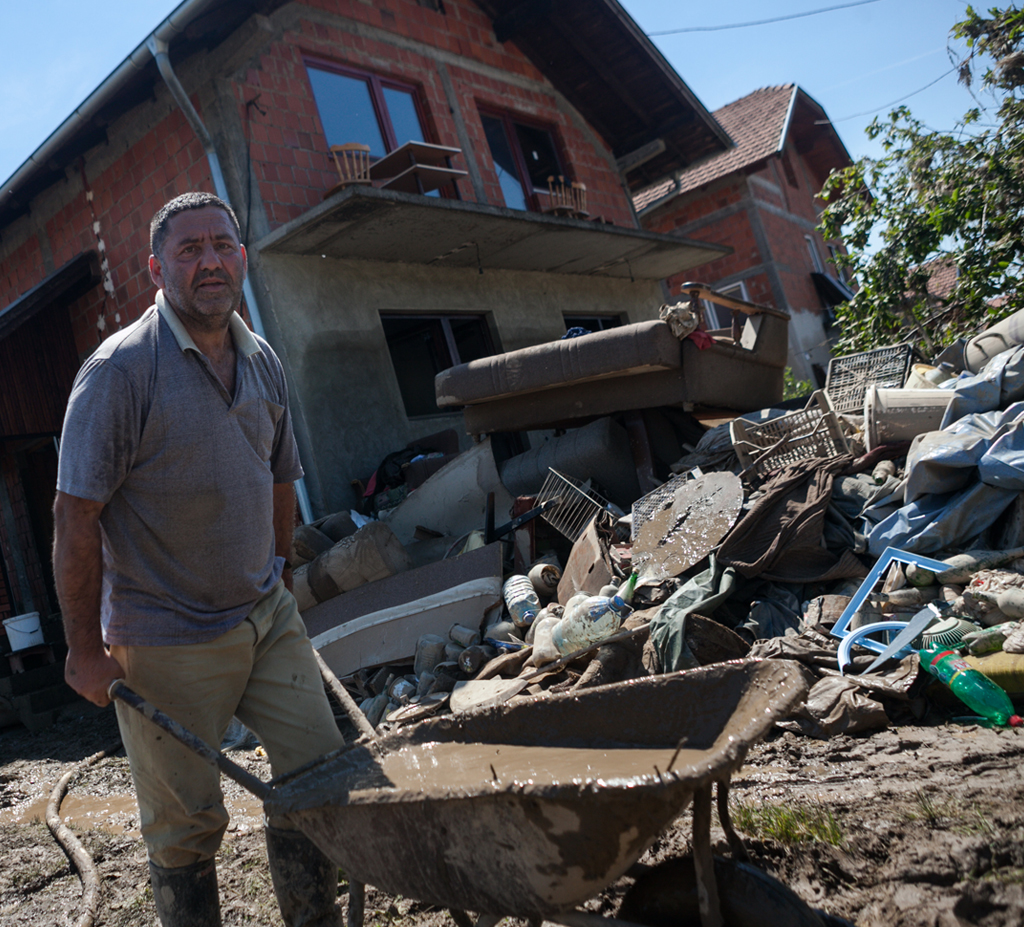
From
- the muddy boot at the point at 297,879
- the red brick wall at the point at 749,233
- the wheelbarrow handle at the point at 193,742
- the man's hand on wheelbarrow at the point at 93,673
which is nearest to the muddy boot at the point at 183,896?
the muddy boot at the point at 297,879

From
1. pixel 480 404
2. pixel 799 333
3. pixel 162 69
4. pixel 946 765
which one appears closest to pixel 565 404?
pixel 480 404

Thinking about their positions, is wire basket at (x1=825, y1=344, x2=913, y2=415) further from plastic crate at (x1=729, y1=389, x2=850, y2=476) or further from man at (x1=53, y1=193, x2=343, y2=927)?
man at (x1=53, y1=193, x2=343, y2=927)

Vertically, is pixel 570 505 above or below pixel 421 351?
below

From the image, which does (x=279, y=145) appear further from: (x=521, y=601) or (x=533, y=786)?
(x=533, y=786)

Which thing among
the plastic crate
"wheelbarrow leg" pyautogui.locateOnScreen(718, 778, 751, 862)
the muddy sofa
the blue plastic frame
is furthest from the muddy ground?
the muddy sofa

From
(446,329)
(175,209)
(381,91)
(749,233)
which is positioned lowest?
(175,209)

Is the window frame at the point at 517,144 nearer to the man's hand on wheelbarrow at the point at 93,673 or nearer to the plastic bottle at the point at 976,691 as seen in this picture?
the plastic bottle at the point at 976,691

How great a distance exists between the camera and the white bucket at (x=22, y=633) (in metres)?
7.77

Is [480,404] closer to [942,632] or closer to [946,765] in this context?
[942,632]

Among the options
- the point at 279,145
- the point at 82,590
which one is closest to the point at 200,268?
the point at 82,590

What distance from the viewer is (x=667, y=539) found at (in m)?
5.02

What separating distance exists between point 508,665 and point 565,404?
2.67m

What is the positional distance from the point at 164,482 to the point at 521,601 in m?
3.12

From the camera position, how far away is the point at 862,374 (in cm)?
658
